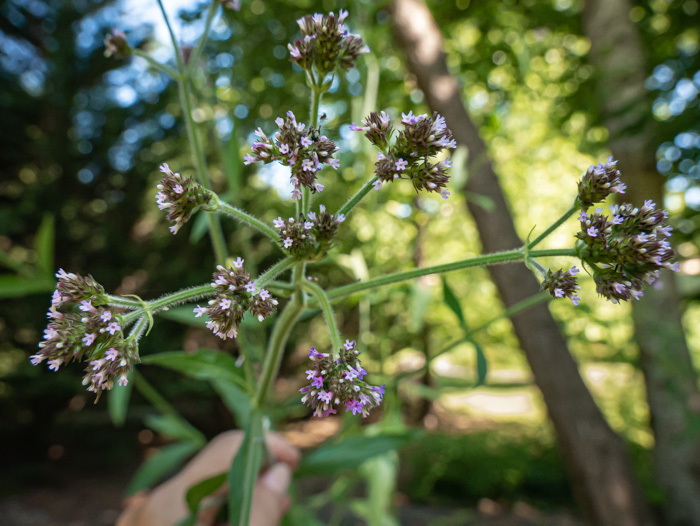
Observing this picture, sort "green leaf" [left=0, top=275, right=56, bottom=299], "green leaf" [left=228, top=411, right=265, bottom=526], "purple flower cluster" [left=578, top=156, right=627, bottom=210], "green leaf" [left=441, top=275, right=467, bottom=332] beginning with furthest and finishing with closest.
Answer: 1. "green leaf" [left=0, top=275, right=56, bottom=299]
2. "green leaf" [left=441, top=275, right=467, bottom=332]
3. "green leaf" [left=228, top=411, right=265, bottom=526]
4. "purple flower cluster" [left=578, top=156, right=627, bottom=210]

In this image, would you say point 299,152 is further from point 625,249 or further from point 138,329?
point 625,249

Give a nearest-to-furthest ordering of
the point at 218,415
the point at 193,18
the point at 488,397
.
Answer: the point at 193,18
the point at 218,415
the point at 488,397

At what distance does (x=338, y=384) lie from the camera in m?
0.59

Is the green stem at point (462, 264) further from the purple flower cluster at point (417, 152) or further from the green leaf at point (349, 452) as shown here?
the green leaf at point (349, 452)

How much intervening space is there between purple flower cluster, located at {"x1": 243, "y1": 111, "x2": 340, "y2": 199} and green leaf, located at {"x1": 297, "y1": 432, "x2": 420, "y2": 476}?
776mm

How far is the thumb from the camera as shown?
109 centimetres

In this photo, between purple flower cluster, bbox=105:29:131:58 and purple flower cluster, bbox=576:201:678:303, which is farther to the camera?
purple flower cluster, bbox=105:29:131:58

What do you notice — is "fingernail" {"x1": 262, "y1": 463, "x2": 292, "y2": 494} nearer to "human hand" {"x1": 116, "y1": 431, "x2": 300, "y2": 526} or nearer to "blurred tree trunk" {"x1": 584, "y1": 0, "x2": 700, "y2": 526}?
"human hand" {"x1": 116, "y1": 431, "x2": 300, "y2": 526}

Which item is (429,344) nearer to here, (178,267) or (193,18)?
(178,267)

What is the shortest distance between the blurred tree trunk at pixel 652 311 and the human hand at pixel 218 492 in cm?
213

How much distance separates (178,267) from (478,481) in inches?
166

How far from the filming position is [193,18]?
231 centimetres

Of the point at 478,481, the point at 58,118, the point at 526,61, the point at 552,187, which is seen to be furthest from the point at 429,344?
the point at 58,118

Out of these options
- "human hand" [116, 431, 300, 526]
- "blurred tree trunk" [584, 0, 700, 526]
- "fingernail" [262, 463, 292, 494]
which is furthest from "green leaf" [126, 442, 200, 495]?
"blurred tree trunk" [584, 0, 700, 526]
